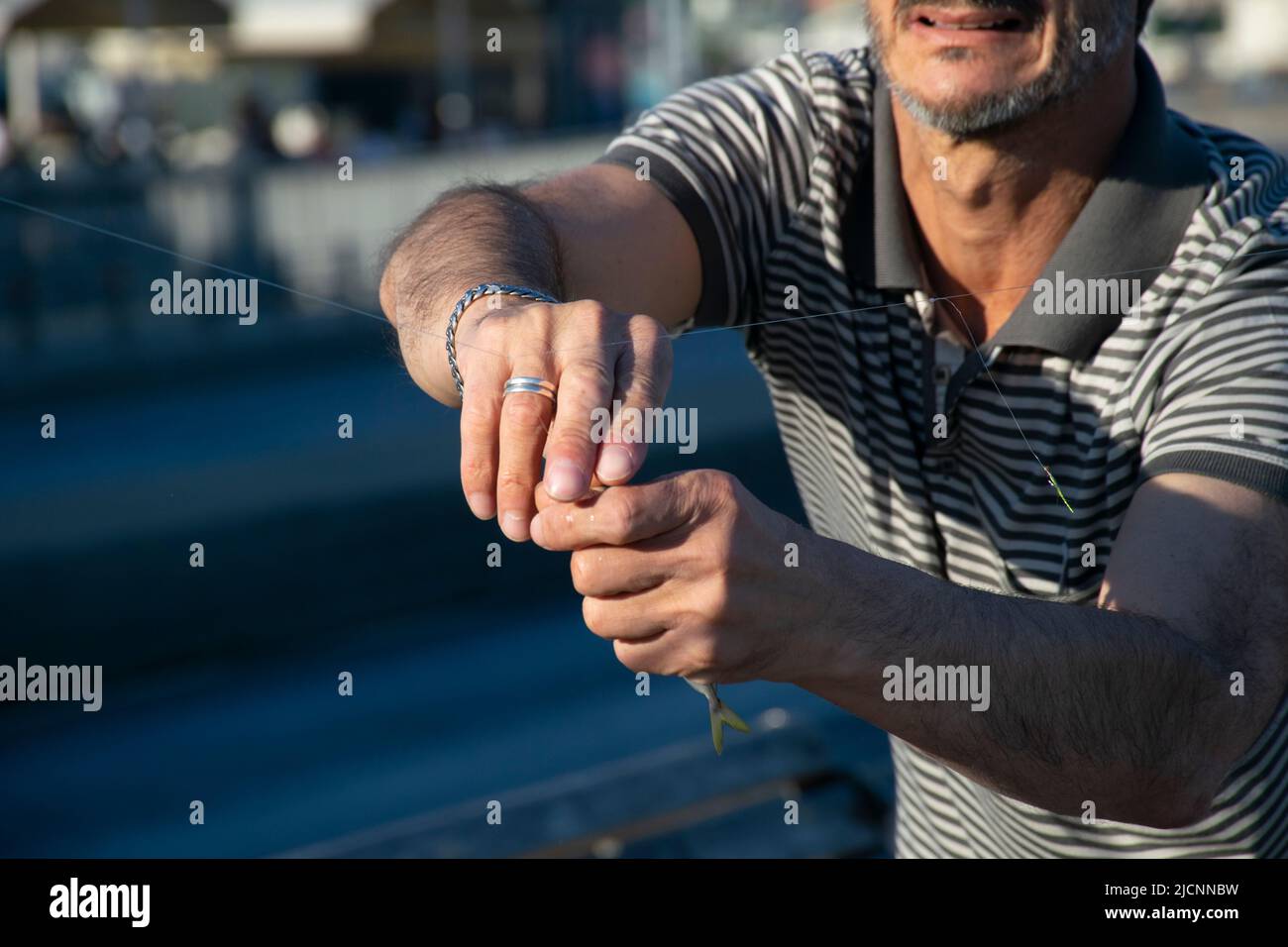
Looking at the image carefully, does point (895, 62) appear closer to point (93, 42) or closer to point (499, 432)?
point (499, 432)

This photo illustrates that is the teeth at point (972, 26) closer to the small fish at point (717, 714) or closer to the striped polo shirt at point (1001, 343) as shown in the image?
the striped polo shirt at point (1001, 343)

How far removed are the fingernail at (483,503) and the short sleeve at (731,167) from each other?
69cm

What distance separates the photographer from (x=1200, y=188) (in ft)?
6.23

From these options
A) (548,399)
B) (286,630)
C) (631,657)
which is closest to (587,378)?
(548,399)

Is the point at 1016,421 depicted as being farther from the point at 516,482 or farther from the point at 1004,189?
the point at 516,482

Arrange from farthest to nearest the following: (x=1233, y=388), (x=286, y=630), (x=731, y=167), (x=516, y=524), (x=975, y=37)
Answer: (x=286, y=630), (x=731, y=167), (x=975, y=37), (x=1233, y=388), (x=516, y=524)

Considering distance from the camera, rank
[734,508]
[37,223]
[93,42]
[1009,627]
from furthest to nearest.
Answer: [93,42], [37,223], [1009,627], [734,508]

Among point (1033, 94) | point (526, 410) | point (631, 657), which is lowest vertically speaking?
point (631, 657)

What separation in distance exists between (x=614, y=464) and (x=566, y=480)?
5cm

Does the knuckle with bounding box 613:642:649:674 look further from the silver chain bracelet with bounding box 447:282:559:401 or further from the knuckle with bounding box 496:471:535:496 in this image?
the silver chain bracelet with bounding box 447:282:559:401

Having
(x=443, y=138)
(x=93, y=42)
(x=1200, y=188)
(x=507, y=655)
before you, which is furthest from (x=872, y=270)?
(x=93, y=42)

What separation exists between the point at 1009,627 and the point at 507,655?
541 cm

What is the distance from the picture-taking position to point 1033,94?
1.81 metres

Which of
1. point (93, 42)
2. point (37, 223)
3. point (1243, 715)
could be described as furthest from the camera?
point (93, 42)
